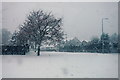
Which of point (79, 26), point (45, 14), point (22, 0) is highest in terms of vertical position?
point (22, 0)

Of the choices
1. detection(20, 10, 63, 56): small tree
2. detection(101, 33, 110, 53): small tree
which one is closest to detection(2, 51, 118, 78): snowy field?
detection(101, 33, 110, 53): small tree

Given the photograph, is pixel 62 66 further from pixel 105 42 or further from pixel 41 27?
pixel 105 42

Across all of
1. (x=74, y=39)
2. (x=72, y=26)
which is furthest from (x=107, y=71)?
(x=72, y=26)

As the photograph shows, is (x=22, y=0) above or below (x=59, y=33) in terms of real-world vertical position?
above

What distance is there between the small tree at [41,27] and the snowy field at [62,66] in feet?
1.21

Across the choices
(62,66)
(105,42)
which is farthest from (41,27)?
(105,42)

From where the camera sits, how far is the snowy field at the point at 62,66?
3.26 metres

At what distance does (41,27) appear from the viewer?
3285 mm

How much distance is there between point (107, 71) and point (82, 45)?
80 cm

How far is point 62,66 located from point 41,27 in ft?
3.18

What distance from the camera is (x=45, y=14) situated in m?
3.26

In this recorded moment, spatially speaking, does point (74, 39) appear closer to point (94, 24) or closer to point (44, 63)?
point (94, 24)

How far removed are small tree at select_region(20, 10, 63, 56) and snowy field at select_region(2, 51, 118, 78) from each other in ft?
1.21

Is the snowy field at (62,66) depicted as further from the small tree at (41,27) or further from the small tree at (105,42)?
the small tree at (41,27)
